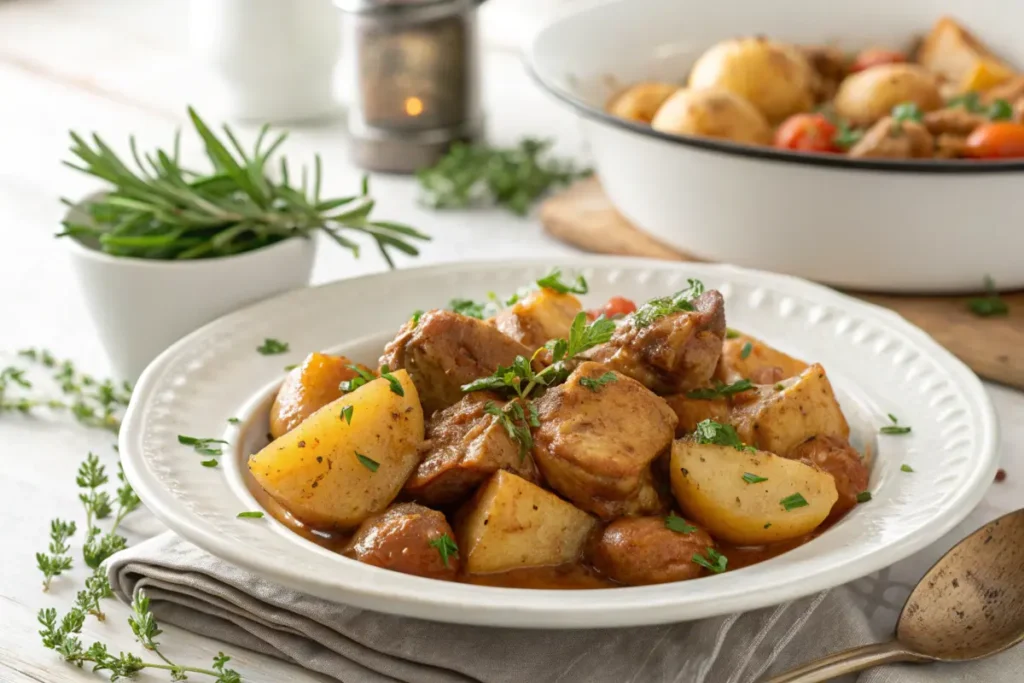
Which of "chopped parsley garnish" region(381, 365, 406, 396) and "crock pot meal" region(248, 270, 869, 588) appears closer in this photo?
"crock pot meal" region(248, 270, 869, 588)

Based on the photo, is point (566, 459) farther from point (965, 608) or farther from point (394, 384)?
point (965, 608)

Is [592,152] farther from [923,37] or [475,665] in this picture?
[475,665]

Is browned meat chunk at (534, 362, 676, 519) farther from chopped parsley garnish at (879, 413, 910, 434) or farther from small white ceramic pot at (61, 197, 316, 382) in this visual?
small white ceramic pot at (61, 197, 316, 382)

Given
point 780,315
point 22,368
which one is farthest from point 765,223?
point 22,368

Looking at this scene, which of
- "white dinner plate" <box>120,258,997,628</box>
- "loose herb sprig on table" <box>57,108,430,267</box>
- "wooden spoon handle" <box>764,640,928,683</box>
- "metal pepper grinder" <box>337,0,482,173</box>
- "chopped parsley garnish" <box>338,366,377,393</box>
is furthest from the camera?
"metal pepper grinder" <box>337,0,482,173</box>

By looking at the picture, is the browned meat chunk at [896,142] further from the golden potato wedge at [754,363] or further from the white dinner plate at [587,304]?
the golden potato wedge at [754,363]

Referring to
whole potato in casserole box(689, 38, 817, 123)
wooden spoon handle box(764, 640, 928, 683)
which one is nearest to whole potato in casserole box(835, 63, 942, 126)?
whole potato in casserole box(689, 38, 817, 123)

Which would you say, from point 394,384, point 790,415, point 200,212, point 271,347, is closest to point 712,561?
point 790,415
